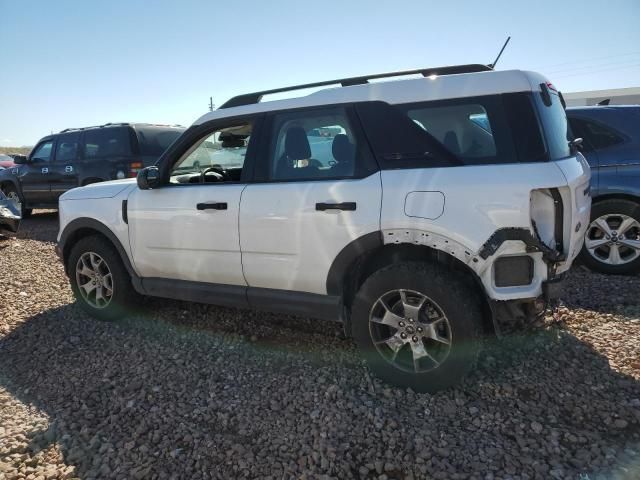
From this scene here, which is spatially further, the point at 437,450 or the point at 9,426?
the point at 9,426

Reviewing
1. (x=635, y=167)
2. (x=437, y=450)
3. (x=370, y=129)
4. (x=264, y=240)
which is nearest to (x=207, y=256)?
(x=264, y=240)

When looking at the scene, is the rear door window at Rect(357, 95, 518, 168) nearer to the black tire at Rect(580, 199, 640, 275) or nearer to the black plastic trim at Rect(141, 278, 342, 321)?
the black plastic trim at Rect(141, 278, 342, 321)

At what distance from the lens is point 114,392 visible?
10.8ft

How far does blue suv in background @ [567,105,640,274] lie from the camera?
16.6 feet

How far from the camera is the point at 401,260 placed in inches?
123

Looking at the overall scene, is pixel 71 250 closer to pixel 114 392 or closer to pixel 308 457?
pixel 114 392

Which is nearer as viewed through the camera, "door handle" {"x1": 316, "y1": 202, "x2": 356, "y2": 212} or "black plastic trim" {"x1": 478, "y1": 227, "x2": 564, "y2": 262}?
"black plastic trim" {"x1": 478, "y1": 227, "x2": 564, "y2": 262}

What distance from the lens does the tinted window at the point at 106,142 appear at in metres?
8.93

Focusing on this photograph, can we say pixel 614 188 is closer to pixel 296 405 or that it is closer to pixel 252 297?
pixel 252 297

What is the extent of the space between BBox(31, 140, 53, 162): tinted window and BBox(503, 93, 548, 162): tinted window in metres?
10.1

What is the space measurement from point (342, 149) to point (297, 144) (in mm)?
387

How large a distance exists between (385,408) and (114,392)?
1.82 meters

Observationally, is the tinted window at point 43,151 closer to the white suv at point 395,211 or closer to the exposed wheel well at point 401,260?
the white suv at point 395,211

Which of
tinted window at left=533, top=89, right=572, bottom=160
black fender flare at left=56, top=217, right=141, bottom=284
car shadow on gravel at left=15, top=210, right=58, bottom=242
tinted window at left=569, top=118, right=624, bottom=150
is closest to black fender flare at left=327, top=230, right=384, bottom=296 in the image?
tinted window at left=533, top=89, right=572, bottom=160
